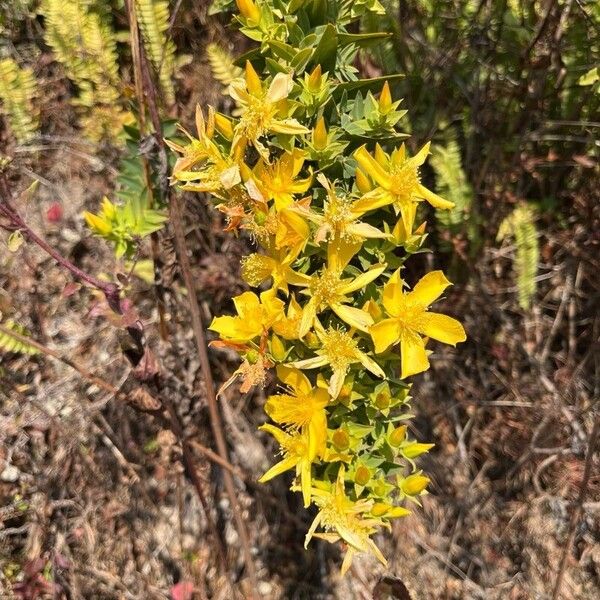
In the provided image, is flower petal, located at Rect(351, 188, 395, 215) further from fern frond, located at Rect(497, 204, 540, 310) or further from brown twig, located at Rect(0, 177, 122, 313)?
fern frond, located at Rect(497, 204, 540, 310)

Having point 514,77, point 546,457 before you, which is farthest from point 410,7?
point 546,457

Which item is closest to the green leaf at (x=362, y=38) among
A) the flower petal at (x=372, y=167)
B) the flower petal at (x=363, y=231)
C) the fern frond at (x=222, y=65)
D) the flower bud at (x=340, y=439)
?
the flower petal at (x=372, y=167)

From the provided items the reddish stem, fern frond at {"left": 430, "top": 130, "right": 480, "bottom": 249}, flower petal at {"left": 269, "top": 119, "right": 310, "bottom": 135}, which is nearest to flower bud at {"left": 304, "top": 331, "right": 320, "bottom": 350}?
flower petal at {"left": 269, "top": 119, "right": 310, "bottom": 135}

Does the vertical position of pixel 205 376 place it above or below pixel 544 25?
below

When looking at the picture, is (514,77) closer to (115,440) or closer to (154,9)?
(154,9)

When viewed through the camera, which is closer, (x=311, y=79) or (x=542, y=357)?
(x=311, y=79)

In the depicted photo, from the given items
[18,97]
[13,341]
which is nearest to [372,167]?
[13,341]
